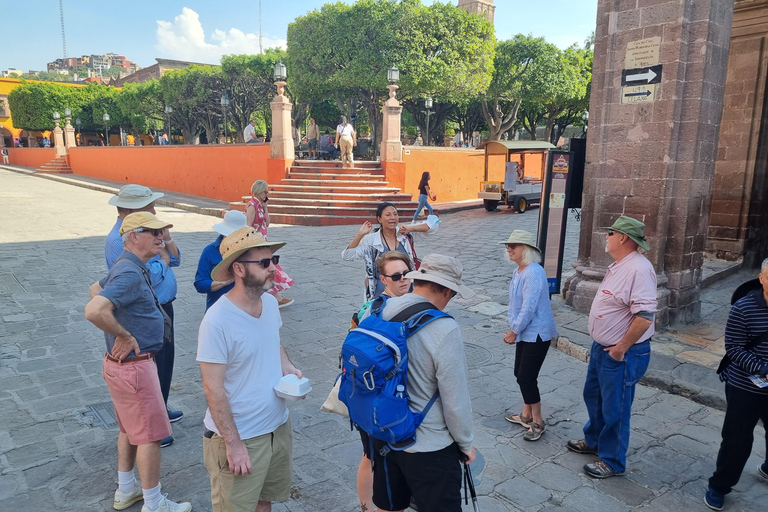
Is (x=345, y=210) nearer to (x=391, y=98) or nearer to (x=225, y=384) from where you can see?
(x=391, y=98)

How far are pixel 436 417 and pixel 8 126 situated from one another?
67.1m

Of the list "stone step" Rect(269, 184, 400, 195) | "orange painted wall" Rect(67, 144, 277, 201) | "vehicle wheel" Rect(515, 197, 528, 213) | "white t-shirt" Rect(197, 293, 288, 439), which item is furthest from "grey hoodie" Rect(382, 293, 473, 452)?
"vehicle wheel" Rect(515, 197, 528, 213)

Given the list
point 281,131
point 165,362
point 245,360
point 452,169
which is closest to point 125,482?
point 165,362

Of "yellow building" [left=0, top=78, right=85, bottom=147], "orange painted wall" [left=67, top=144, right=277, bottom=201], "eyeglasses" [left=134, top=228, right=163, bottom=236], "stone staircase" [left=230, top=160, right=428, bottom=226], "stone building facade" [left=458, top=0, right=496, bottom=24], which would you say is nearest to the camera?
"eyeglasses" [left=134, top=228, right=163, bottom=236]

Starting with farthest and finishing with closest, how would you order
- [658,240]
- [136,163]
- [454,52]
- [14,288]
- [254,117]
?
1. [254,117]
2. [136,163]
3. [454,52]
4. [14,288]
5. [658,240]

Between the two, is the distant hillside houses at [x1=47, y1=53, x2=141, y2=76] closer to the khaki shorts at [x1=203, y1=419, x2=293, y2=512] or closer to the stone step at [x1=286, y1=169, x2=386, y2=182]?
the stone step at [x1=286, y1=169, x2=386, y2=182]

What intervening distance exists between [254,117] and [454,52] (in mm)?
24251

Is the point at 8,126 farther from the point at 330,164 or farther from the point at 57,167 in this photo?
the point at 330,164

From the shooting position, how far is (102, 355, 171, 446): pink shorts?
2955 mm

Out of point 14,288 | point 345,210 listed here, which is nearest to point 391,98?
point 345,210

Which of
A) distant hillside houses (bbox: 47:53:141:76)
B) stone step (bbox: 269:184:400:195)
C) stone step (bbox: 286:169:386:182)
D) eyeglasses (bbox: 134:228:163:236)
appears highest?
distant hillside houses (bbox: 47:53:141:76)

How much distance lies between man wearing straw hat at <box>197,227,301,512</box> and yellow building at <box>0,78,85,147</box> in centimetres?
6127

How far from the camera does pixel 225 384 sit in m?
2.43

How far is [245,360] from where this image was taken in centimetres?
242
